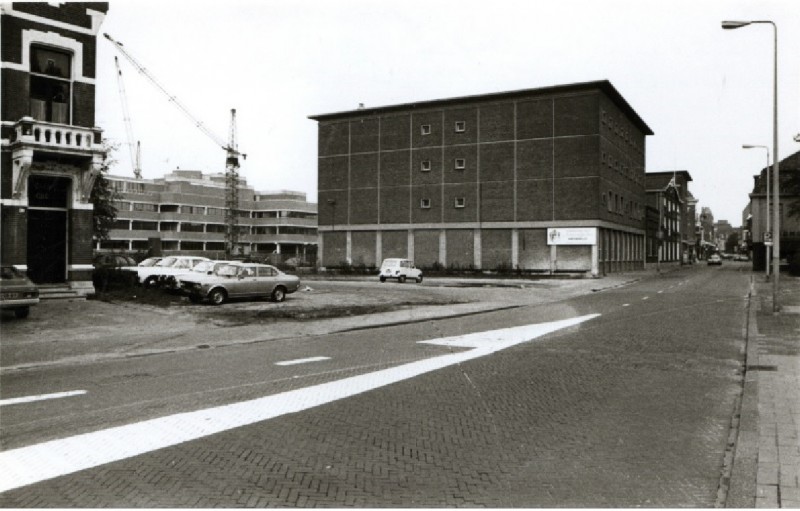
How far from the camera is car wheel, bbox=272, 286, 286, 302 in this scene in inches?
906

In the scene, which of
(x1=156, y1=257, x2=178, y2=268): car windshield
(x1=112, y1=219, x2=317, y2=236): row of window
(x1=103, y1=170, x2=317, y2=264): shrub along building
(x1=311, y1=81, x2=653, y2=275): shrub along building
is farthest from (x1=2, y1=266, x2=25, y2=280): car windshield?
(x1=112, y1=219, x2=317, y2=236): row of window

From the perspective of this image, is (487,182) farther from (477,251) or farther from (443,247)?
(443,247)

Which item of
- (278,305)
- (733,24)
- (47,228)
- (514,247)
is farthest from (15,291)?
(514,247)

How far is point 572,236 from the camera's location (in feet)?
151

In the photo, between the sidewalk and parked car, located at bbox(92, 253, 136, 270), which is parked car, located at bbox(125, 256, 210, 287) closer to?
parked car, located at bbox(92, 253, 136, 270)

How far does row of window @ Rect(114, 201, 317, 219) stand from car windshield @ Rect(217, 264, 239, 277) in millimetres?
78545

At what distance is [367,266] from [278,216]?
217 feet

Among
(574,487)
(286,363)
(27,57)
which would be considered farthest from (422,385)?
(27,57)

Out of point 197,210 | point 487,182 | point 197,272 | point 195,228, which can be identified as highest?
point 197,210

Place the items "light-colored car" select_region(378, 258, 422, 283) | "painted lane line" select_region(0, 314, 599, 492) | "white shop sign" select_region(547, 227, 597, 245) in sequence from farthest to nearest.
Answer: "white shop sign" select_region(547, 227, 597, 245), "light-colored car" select_region(378, 258, 422, 283), "painted lane line" select_region(0, 314, 599, 492)

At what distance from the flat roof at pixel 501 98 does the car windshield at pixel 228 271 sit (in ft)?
107

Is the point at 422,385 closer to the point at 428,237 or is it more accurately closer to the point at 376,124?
the point at 428,237

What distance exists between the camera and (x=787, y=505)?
4621mm

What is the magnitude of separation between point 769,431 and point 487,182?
144 feet
